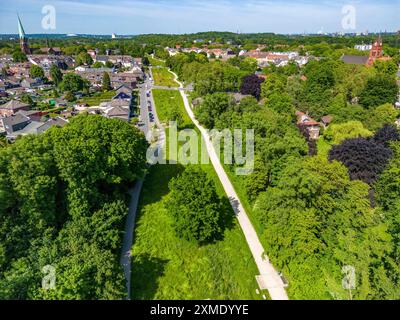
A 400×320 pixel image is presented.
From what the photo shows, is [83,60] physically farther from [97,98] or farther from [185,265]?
[185,265]

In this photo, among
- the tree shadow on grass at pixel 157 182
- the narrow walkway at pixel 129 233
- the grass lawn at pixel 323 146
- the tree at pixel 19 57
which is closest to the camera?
the narrow walkway at pixel 129 233

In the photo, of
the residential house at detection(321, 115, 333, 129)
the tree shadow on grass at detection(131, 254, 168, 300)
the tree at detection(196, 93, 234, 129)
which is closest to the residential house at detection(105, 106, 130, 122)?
the tree at detection(196, 93, 234, 129)

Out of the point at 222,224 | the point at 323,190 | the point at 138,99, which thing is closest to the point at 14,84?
the point at 138,99

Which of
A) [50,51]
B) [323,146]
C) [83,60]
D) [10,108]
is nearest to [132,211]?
[323,146]

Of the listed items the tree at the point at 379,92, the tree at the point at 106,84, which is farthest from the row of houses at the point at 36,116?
the tree at the point at 379,92

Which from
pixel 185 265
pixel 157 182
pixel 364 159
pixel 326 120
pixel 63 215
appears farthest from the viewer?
pixel 326 120

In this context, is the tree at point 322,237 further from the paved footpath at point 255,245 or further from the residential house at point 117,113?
the residential house at point 117,113
